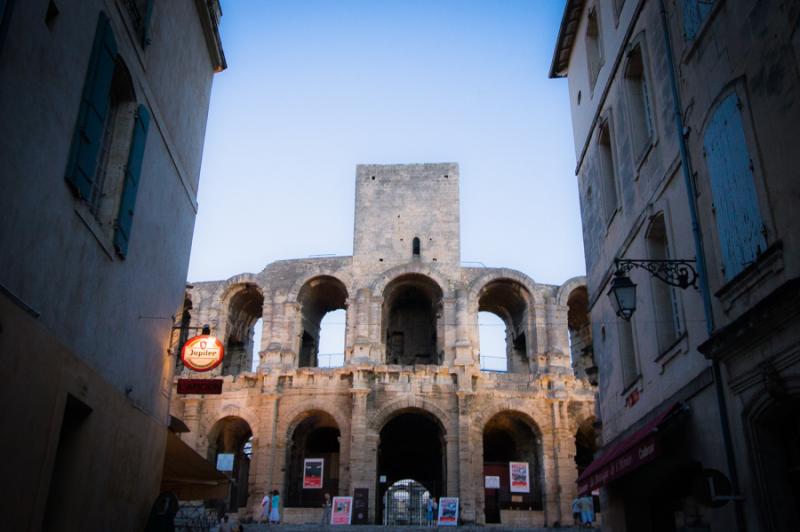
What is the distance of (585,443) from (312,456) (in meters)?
11.3

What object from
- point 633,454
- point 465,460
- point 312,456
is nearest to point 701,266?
point 633,454

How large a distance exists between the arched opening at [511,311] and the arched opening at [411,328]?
242 cm

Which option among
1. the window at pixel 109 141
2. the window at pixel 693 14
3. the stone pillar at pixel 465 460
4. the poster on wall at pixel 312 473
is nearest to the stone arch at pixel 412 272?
the stone pillar at pixel 465 460

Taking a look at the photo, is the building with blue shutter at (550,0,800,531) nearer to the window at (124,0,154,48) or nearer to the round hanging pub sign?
the window at (124,0,154,48)

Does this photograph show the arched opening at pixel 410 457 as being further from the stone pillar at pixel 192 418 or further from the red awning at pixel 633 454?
the red awning at pixel 633 454

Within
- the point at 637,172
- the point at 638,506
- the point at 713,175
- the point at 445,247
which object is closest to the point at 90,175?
the point at 713,175

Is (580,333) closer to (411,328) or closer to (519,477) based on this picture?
(411,328)

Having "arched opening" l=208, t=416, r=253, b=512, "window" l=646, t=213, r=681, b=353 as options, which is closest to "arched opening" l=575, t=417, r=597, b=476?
"arched opening" l=208, t=416, r=253, b=512

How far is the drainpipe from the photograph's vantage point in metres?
7.39

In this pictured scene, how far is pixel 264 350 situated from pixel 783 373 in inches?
900

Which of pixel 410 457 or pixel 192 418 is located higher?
pixel 192 418

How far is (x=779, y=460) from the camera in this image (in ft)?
22.7

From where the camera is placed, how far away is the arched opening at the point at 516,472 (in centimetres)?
2592

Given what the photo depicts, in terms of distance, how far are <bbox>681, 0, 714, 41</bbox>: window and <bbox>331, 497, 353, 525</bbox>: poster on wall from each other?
19.0 m
